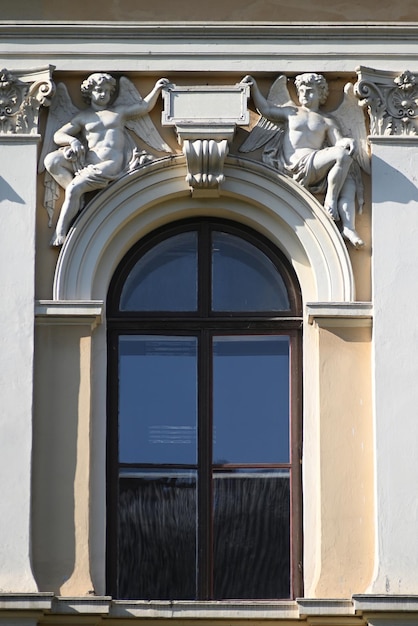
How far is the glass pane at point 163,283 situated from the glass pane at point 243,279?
0.56ft

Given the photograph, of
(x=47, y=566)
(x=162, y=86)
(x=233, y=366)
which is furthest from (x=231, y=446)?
(x=162, y=86)

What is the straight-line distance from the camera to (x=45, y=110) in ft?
53.3

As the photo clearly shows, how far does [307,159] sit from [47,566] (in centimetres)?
350

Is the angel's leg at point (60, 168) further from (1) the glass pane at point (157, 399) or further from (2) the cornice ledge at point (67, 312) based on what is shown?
(1) the glass pane at point (157, 399)

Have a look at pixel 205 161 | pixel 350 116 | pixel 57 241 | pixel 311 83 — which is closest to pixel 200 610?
pixel 57 241

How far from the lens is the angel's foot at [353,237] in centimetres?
1593

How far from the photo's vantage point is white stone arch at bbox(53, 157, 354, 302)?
15922 mm

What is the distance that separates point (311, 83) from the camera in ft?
53.0

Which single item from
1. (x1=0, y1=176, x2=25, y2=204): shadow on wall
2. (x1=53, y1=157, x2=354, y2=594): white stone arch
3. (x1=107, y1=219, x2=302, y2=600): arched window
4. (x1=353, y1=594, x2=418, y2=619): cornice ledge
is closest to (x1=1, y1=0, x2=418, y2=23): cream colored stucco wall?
(x1=53, y1=157, x2=354, y2=594): white stone arch

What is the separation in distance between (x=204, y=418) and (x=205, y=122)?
216 cm

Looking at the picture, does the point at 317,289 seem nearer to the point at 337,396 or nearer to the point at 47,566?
the point at 337,396

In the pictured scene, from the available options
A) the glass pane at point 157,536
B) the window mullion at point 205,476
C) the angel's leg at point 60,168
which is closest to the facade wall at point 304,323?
the angel's leg at point 60,168

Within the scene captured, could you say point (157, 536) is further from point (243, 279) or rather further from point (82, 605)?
point (243, 279)

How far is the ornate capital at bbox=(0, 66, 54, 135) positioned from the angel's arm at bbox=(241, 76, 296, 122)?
1.46m
